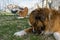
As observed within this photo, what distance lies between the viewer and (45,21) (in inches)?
146

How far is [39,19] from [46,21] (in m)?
0.13

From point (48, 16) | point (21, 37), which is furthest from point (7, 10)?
point (48, 16)

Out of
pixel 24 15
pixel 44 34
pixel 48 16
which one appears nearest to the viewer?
pixel 48 16

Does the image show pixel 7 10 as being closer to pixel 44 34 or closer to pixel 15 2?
pixel 15 2

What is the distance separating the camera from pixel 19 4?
23.4ft

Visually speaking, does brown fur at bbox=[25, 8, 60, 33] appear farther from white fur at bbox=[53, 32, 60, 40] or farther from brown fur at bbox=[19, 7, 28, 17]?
brown fur at bbox=[19, 7, 28, 17]

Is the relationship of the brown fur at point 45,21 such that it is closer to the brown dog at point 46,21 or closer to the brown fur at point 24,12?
the brown dog at point 46,21

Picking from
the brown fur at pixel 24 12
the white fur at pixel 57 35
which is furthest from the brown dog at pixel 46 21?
the brown fur at pixel 24 12

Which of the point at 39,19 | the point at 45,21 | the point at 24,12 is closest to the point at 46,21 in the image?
the point at 45,21

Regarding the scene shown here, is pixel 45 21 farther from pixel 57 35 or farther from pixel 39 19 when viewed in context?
pixel 57 35

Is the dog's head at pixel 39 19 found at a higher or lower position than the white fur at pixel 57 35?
higher

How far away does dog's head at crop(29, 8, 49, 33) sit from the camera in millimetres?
3719

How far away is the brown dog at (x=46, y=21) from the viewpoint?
3725mm

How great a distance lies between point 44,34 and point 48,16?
442mm
